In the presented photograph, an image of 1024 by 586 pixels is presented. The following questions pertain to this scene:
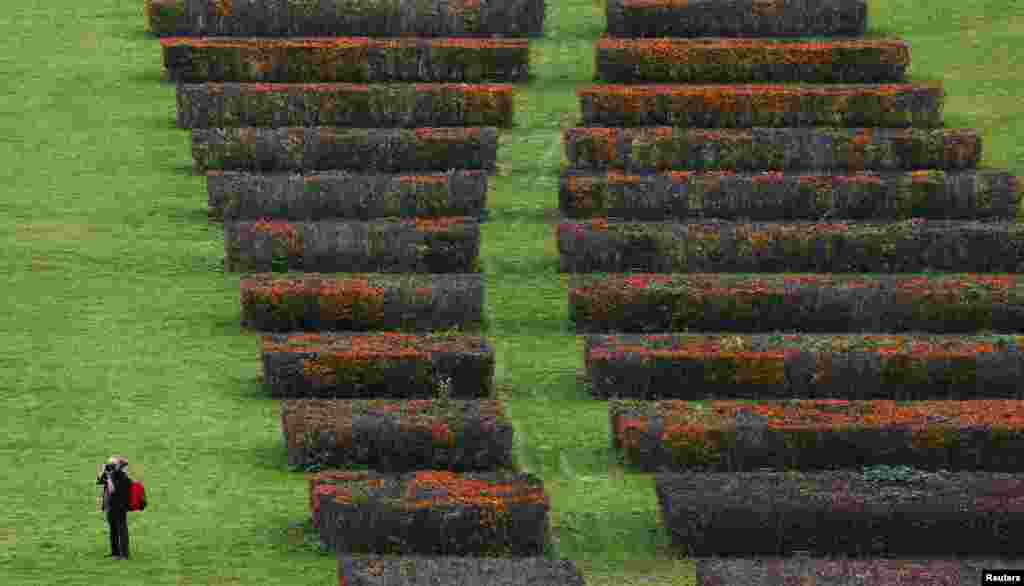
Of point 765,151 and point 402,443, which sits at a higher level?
point 765,151

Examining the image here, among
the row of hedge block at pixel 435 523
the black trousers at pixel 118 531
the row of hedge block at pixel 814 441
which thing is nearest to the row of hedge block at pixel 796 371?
the row of hedge block at pixel 814 441

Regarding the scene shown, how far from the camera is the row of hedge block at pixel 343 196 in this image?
132 feet

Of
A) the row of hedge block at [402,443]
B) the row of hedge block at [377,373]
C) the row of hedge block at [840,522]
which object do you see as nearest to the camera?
the row of hedge block at [840,522]

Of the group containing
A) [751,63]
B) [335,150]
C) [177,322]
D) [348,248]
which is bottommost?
[177,322]

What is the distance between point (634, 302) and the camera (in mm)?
36312

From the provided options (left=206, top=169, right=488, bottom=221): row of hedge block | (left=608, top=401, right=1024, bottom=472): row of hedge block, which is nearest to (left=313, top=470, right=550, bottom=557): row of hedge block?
(left=608, top=401, right=1024, bottom=472): row of hedge block

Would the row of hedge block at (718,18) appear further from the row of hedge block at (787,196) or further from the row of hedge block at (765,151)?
the row of hedge block at (787,196)

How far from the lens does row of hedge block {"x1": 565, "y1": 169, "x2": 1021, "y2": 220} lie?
134 ft

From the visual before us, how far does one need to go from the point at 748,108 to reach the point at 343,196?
8961mm

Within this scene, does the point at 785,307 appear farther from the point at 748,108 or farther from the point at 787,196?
the point at 748,108

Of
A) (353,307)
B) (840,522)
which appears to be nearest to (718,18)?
(353,307)

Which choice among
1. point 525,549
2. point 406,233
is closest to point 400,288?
point 406,233

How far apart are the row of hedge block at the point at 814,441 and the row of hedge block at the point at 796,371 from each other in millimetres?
2268

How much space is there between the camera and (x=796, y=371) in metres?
33.9
